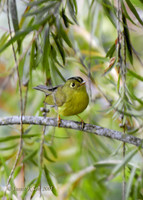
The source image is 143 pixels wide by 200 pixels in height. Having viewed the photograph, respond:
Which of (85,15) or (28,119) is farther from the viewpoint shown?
(85,15)

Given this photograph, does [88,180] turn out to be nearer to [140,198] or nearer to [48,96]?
[48,96]

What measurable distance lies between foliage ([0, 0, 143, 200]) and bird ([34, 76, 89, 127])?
10 cm

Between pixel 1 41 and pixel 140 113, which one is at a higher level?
pixel 1 41

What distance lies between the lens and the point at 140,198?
161cm

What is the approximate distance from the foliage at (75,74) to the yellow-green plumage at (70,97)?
0.33ft

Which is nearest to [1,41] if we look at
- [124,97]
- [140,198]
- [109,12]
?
[109,12]

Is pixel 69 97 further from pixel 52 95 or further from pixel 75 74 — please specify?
pixel 75 74

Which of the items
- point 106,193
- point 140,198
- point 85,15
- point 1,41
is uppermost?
point 85,15

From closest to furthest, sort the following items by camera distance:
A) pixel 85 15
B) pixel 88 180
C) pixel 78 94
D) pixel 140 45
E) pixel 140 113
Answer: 1. pixel 140 113
2. pixel 78 94
3. pixel 88 180
4. pixel 85 15
5. pixel 140 45

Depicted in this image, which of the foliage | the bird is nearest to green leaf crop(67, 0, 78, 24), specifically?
the foliage

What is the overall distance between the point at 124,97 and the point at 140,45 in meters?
2.29

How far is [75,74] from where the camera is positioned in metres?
2.91

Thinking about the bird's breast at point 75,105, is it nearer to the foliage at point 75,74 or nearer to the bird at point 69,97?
the bird at point 69,97

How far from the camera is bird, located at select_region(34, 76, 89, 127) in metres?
2.27
